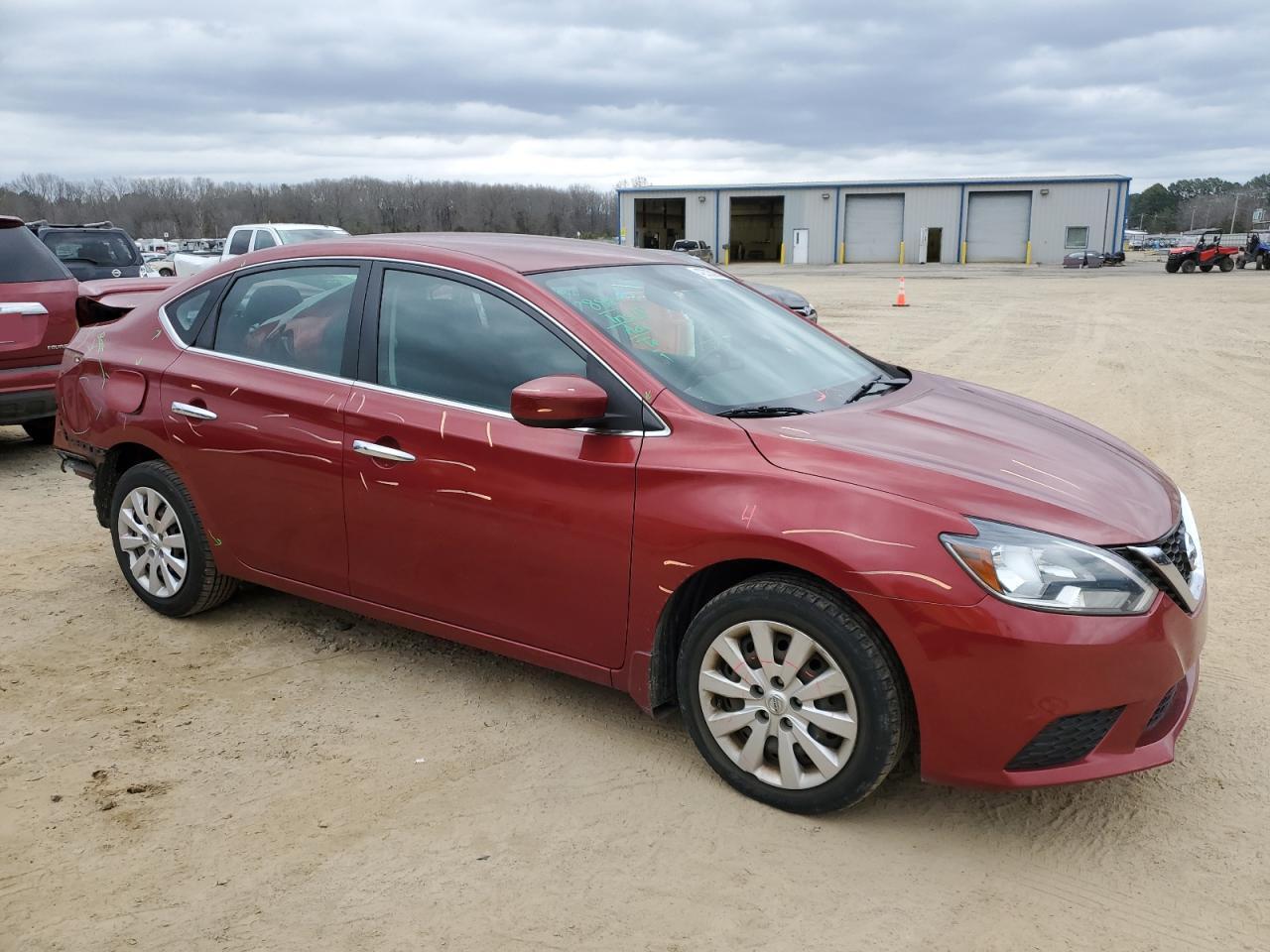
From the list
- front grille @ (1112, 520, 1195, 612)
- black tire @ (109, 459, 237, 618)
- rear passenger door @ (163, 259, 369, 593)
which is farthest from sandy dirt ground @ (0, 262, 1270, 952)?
front grille @ (1112, 520, 1195, 612)

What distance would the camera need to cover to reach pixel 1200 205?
120m

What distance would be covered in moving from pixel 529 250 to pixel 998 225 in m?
57.5

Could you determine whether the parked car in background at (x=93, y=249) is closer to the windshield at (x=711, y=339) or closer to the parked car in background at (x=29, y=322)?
the parked car in background at (x=29, y=322)

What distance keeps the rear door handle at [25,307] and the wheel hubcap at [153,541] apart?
3.54 meters

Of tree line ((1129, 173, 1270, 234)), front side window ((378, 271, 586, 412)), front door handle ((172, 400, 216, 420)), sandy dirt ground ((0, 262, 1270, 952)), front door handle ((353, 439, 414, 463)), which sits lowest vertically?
sandy dirt ground ((0, 262, 1270, 952))

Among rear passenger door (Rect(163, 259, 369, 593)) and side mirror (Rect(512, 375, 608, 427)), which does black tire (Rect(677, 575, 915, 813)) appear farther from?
rear passenger door (Rect(163, 259, 369, 593))

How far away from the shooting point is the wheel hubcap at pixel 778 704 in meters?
2.95

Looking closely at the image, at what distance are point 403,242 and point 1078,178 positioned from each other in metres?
56.8

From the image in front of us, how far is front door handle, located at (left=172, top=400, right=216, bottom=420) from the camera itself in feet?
13.9

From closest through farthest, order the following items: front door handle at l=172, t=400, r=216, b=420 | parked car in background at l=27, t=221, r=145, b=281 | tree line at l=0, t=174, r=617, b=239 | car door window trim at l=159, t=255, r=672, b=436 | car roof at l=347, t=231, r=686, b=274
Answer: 1. car door window trim at l=159, t=255, r=672, b=436
2. car roof at l=347, t=231, r=686, b=274
3. front door handle at l=172, t=400, r=216, b=420
4. parked car in background at l=27, t=221, r=145, b=281
5. tree line at l=0, t=174, r=617, b=239

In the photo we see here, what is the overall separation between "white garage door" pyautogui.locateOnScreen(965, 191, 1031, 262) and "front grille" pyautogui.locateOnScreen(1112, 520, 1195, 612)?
188ft

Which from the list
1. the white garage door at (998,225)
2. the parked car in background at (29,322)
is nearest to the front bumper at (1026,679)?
the parked car in background at (29,322)

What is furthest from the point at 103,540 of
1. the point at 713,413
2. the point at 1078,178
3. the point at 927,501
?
the point at 1078,178

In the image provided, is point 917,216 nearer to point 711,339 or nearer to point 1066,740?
point 711,339
